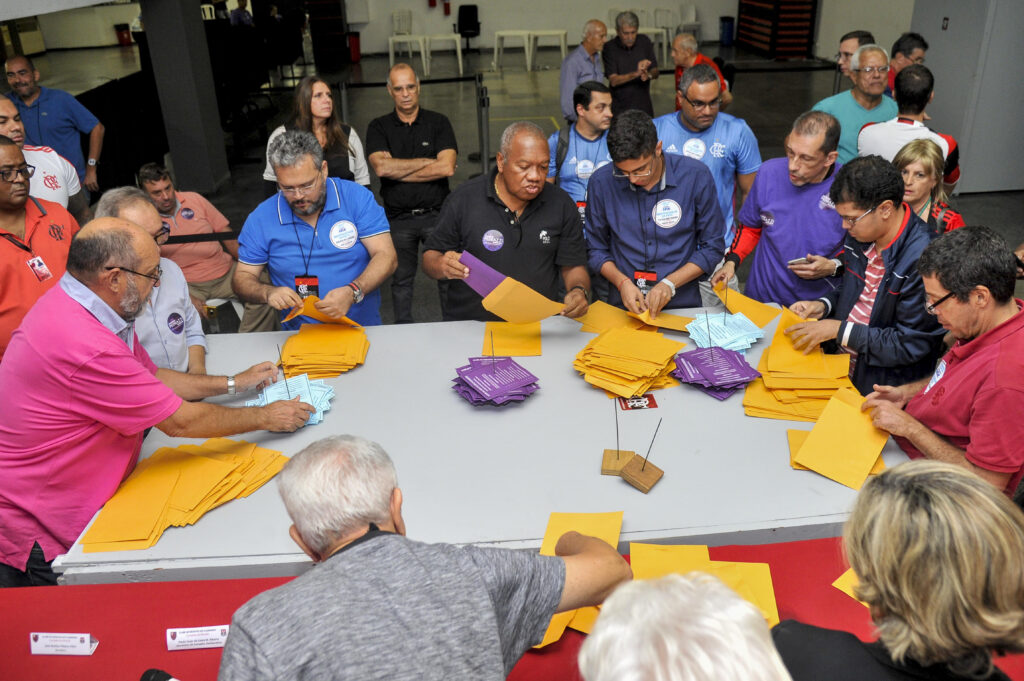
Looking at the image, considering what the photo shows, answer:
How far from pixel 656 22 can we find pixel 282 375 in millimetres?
15101

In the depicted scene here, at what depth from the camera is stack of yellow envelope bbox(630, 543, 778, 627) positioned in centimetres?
180

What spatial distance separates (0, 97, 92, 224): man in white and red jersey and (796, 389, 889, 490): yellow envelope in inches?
147

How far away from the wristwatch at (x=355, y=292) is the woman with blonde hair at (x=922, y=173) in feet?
7.74

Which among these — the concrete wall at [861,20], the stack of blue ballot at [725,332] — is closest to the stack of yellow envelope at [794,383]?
the stack of blue ballot at [725,332]

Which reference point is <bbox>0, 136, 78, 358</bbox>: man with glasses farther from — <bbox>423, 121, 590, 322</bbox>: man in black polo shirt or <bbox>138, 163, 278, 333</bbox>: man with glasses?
<bbox>423, 121, 590, 322</bbox>: man in black polo shirt

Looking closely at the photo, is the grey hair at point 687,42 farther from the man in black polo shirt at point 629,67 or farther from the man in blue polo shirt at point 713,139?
the man in blue polo shirt at point 713,139

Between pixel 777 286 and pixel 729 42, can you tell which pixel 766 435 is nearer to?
pixel 777 286

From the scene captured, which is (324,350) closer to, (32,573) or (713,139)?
(32,573)

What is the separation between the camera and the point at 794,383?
2516 millimetres

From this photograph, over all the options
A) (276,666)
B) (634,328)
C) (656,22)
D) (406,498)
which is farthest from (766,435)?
(656,22)

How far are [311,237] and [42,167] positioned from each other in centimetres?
190

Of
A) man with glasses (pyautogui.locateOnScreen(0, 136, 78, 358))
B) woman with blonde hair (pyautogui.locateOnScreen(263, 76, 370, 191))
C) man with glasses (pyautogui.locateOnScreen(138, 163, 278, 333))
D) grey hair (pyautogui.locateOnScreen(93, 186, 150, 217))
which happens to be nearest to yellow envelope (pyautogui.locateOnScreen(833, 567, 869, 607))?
grey hair (pyautogui.locateOnScreen(93, 186, 150, 217))

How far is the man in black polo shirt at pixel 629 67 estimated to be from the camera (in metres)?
7.11

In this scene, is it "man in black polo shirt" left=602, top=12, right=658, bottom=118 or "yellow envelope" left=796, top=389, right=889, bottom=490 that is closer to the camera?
"yellow envelope" left=796, top=389, right=889, bottom=490
